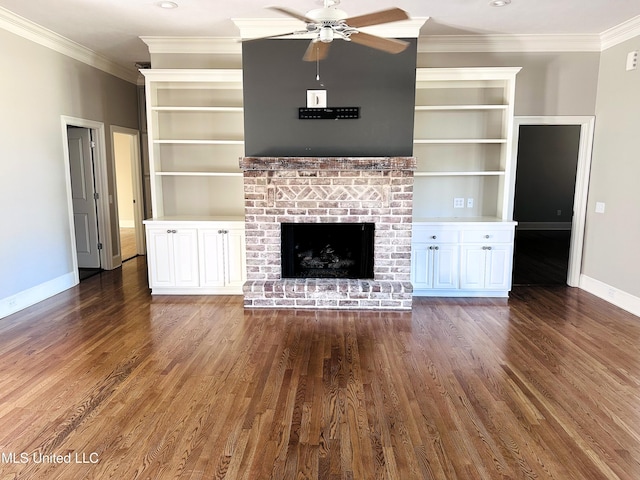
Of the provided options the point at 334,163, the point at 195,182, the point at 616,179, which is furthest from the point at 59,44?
the point at 616,179

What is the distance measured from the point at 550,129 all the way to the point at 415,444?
8.24 metres

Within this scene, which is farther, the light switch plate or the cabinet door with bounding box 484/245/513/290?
the cabinet door with bounding box 484/245/513/290

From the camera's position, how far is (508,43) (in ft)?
15.9

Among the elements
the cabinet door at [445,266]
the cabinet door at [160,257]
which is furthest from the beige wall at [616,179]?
the cabinet door at [160,257]

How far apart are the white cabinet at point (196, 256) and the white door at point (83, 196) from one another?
164 cm

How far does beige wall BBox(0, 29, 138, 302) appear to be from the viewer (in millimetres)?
4117

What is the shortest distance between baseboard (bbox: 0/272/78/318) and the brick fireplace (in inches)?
90.4

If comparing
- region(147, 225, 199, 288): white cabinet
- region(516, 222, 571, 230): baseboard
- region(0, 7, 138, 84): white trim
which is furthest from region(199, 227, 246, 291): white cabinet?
region(516, 222, 571, 230): baseboard

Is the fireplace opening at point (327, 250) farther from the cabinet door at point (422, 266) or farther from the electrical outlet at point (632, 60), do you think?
the electrical outlet at point (632, 60)

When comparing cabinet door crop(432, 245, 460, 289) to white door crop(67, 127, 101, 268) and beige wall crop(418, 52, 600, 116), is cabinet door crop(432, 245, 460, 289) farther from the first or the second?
white door crop(67, 127, 101, 268)

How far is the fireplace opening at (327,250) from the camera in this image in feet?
14.9

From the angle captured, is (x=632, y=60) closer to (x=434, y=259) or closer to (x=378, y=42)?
(x=434, y=259)

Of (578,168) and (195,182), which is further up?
(578,168)

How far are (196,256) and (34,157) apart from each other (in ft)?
6.52
